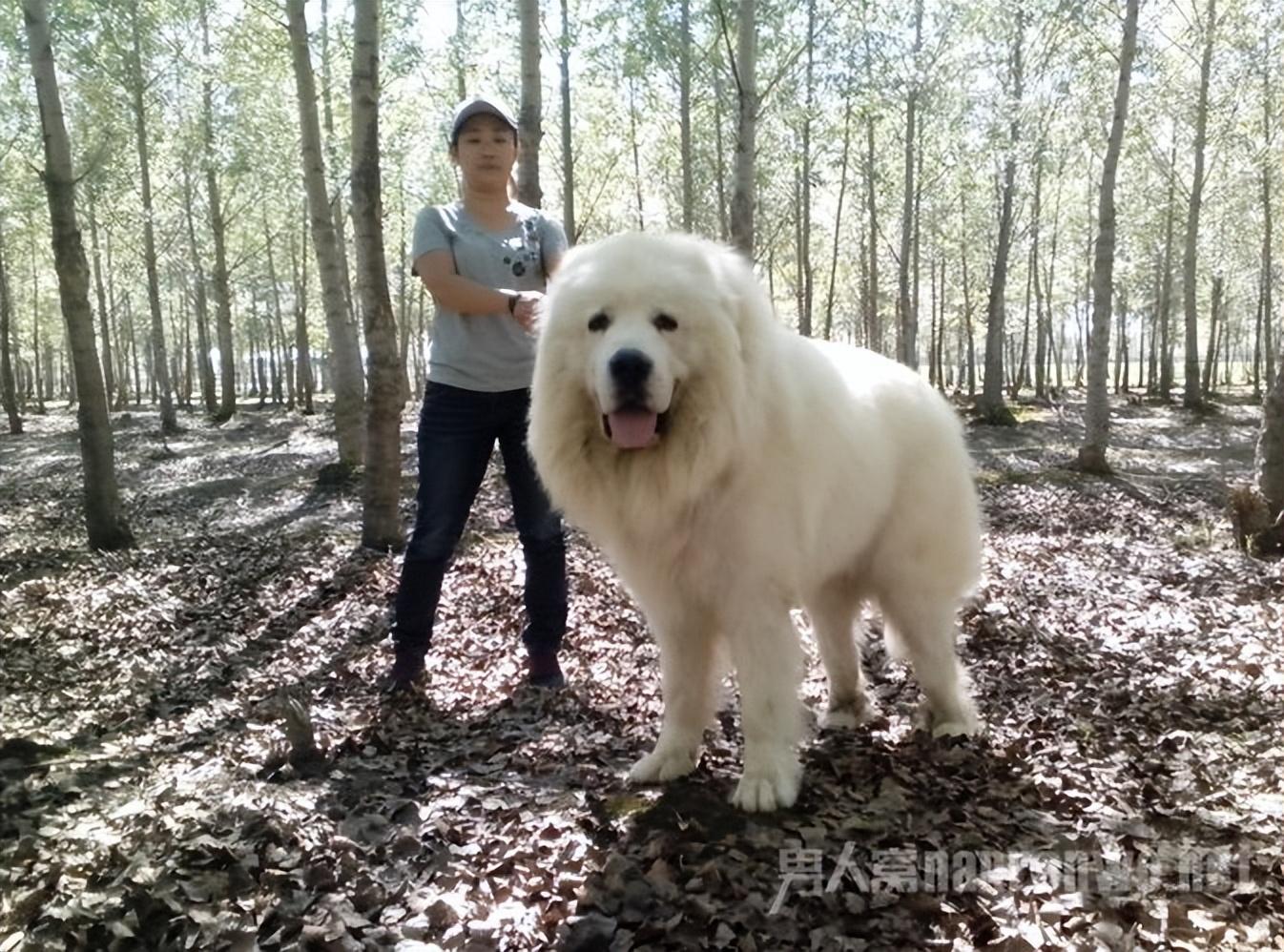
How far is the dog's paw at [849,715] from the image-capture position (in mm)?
3999

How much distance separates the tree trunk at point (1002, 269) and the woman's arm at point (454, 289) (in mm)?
17314

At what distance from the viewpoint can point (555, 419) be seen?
3002 millimetres

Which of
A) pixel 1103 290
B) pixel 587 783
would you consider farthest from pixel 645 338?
pixel 1103 290

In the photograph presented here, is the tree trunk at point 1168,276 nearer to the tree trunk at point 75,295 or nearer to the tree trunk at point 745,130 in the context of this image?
the tree trunk at point 745,130

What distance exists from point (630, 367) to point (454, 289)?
1.52m

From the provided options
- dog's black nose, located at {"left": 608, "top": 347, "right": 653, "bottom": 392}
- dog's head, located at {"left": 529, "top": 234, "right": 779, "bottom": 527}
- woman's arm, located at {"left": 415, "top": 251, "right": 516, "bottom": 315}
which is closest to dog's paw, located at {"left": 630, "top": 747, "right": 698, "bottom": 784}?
dog's head, located at {"left": 529, "top": 234, "right": 779, "bottom": 527}

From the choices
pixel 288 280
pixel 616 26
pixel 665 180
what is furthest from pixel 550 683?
pixel 288 280

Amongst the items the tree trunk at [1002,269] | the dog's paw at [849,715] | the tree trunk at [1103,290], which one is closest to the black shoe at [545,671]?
the dog's paw at [849,715]

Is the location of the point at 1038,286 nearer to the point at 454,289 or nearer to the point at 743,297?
the point at 454,289

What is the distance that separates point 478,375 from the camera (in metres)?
4.14

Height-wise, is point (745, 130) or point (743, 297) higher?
point (745, 130)

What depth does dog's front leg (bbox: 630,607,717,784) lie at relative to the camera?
11.0 ft

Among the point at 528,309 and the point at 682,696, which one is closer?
the point at 682,696

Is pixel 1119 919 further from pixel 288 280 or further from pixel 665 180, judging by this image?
pixel 288 280
